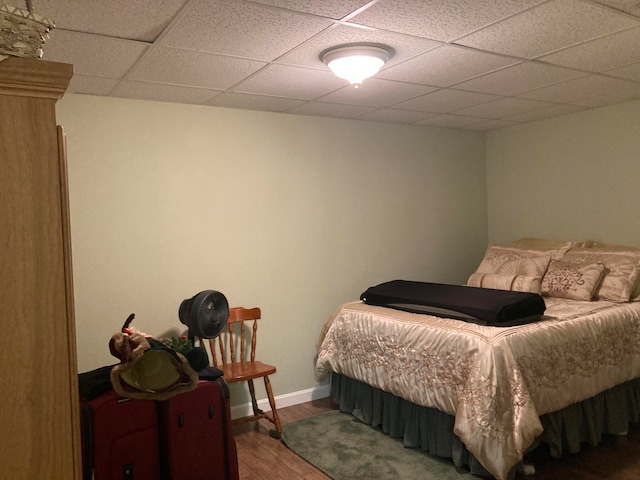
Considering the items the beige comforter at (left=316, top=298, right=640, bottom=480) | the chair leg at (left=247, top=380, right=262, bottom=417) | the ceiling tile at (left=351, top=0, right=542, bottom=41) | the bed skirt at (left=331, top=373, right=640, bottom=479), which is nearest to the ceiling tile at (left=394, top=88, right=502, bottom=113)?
the ceiling tile at (left=351, top=0, right=542, bottom=41)

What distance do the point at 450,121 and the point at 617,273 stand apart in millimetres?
1739

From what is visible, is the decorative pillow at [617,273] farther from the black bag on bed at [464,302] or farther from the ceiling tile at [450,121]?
the ceiling tile at [450,121]

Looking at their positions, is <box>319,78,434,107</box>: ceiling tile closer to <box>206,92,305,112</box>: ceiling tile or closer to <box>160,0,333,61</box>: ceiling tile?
<box>206,92,305,112</box>: ceiling tile

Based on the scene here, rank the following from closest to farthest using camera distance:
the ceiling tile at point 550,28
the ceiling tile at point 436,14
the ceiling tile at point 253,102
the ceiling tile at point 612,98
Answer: the ceiling tile at point 436,14
the ceiling tile at point 550,28
the ceiling tile at point 253,102
the ceiling tile at point 612,98

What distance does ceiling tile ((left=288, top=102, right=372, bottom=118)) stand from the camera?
3531 mm

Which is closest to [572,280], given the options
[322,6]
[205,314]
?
[205,314]

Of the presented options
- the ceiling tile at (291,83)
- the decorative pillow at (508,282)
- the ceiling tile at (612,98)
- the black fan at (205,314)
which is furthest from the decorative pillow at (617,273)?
the black fan at (205,314)

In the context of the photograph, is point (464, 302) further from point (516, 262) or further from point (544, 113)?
point (544, 113)

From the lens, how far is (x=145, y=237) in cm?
322

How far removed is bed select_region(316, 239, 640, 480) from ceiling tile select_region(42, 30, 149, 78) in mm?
2061

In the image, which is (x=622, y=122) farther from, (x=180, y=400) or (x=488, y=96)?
(x=180, y=400)

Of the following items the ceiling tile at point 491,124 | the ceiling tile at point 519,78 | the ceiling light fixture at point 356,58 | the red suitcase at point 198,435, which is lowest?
the red suitcase at point 198,435

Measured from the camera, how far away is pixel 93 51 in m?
2.30

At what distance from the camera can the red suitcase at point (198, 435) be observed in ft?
7.42
